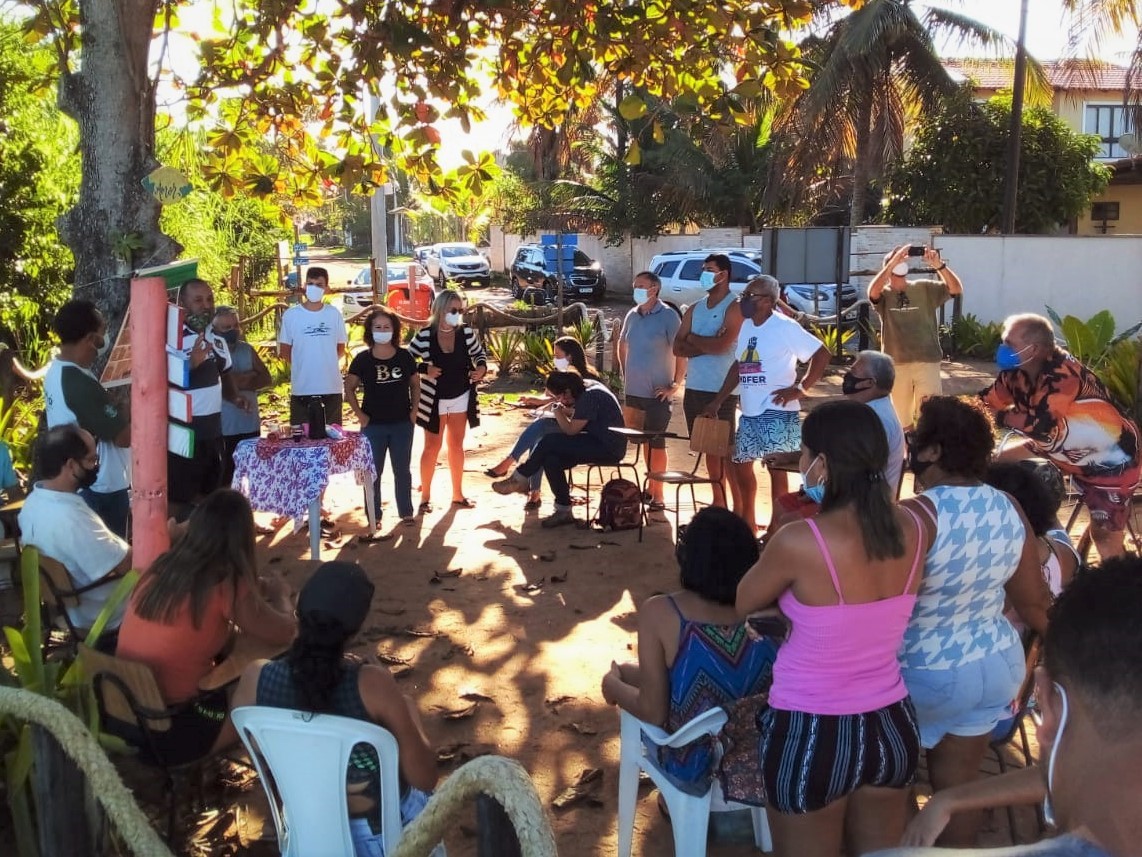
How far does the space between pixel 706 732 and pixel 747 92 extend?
328cm

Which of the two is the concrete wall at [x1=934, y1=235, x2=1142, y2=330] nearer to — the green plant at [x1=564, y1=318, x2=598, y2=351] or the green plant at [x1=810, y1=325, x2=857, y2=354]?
the green plant at [x1=810, y1=325, x2=857, y2=354]

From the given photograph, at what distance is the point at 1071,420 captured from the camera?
5242 millimetres

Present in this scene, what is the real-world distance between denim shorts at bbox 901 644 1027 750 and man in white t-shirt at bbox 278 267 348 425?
555 centimetres

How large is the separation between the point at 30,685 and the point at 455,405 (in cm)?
444

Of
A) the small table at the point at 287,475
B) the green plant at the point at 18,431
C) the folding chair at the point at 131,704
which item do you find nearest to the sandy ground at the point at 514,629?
the small table at the point at 287,475

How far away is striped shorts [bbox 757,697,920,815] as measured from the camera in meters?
2.73

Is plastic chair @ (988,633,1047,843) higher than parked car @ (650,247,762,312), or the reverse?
parked car @ (650,247,762,312)

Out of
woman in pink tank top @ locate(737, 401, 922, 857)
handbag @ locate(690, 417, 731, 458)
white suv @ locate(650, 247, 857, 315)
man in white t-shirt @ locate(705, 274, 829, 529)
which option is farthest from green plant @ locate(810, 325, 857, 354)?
woman in pink tank top @ locate(737, 401, 922, 857)

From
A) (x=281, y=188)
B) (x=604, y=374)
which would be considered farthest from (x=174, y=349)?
(x=604, y=374)

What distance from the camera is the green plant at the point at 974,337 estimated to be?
16.8 meters

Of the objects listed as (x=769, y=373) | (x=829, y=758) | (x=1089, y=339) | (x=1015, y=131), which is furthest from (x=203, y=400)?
(x=1015, y=131)

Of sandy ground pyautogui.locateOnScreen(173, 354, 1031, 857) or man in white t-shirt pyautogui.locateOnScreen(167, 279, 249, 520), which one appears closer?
sandy ground pyautogui.locateOnScreen(173, 354, 1031, 857)

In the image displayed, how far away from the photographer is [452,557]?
7.07m

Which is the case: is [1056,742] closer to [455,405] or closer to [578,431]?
[578,431]
